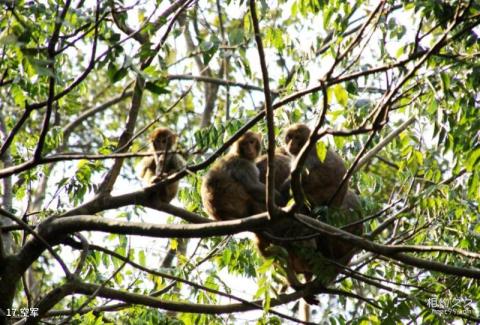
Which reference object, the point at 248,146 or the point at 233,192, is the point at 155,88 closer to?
the point at 233,192

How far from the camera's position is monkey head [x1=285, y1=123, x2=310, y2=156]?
7.88 m

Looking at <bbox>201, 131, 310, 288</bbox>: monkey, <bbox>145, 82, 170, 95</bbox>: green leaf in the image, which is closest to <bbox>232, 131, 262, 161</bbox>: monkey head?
<bbox>201, 131, 310, 288</bbox>: monkey

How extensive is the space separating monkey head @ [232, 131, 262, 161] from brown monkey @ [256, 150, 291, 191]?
19 cm

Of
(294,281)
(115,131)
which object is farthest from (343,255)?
(115,131)

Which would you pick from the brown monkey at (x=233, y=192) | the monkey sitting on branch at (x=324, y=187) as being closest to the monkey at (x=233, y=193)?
the brown monkey at (x=233, y=192)

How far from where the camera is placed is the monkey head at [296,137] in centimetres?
788

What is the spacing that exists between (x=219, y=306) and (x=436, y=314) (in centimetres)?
169

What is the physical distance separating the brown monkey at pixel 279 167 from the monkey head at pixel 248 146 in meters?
0.19

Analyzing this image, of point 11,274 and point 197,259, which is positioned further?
point 197,259

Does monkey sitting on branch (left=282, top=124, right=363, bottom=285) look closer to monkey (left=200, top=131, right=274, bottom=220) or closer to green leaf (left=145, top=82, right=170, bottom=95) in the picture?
monkey (left=200, top=131, right=274, bottom=220)

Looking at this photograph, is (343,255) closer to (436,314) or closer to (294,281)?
(294,281)

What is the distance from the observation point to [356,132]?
4.20 meters

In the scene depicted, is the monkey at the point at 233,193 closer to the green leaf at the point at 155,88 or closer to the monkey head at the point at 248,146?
the monkey head at the point at 248,146

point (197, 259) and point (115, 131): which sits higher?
point (115, 131)
